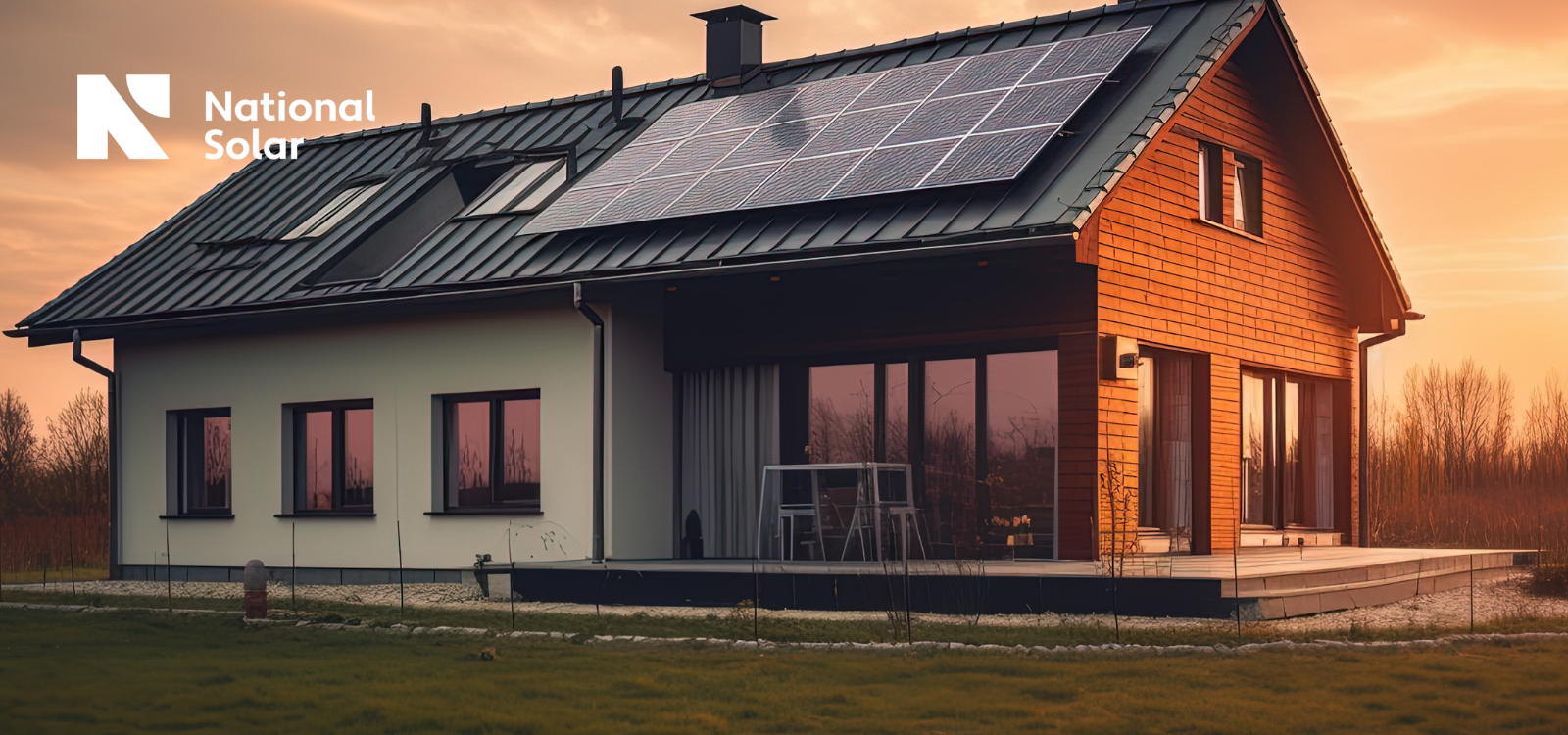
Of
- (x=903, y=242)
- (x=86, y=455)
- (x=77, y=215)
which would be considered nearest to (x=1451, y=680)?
(x=903, y=242)

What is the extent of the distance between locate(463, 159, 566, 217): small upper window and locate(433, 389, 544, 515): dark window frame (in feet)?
6.73

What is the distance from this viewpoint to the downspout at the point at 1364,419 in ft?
57.1

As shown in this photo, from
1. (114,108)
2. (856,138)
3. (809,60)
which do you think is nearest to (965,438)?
(856,138)

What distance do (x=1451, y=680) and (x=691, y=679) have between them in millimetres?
3511

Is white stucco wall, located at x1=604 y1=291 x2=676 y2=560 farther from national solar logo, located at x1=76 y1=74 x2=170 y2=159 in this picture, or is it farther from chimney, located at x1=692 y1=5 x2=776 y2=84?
national solar logo, located at x1=76 y1=74 x2=170 y2=159

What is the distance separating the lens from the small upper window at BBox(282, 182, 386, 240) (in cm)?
1792

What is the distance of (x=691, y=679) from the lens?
7.57 meters

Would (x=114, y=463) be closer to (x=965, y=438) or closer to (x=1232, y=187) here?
(x=965, y=438)

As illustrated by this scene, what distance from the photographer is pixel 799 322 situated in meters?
14.1

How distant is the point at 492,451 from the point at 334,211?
490cm

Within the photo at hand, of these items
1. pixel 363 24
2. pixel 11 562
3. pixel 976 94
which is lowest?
pixel 11 562

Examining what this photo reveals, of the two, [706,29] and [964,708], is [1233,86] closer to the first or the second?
[706,29]

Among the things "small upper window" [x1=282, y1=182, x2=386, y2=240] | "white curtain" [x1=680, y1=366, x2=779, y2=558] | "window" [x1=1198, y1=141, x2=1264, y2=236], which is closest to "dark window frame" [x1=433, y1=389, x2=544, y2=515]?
"white curtain" [x1=680, y1=366, x2=779, y2=558]

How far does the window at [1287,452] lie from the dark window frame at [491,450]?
6823 millimetres
